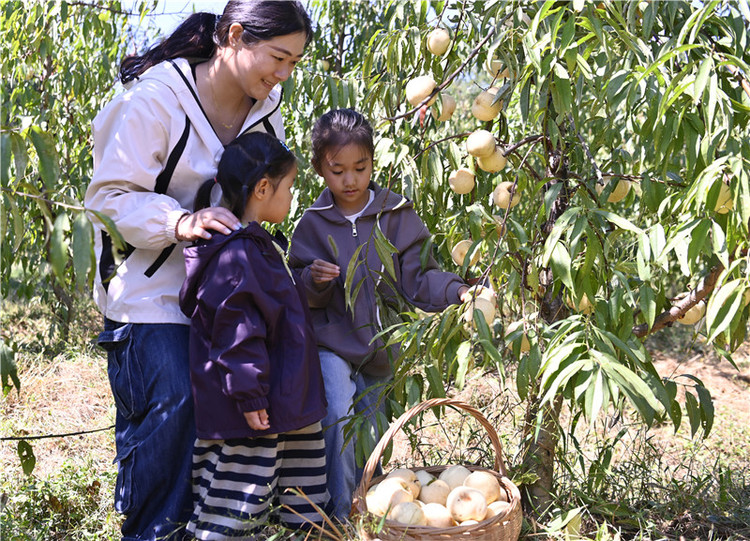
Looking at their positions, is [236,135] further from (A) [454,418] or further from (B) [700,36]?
(A) [454,418]

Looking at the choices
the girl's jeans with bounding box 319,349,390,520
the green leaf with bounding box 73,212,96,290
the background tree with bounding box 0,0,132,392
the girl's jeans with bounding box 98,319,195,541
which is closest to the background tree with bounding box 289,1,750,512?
the girl's jeans with bounding box 319,349,390,520

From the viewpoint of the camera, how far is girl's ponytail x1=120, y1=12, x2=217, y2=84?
2.04 metres

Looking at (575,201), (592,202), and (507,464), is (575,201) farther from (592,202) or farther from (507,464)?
(507,464)

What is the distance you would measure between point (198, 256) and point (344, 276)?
0.51m

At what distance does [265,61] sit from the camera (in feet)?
6.31

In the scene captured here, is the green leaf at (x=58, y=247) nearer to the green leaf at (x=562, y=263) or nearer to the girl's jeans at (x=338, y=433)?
the green leaf at (x=562, y=263)

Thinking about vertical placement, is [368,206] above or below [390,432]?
above

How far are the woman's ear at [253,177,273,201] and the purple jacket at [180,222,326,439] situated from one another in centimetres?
9

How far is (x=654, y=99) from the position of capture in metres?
1.61

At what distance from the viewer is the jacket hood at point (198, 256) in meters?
1.85

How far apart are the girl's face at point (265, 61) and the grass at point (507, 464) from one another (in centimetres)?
94

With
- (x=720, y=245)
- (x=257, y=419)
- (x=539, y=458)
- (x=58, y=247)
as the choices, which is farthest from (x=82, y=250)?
(x=539, y=458)

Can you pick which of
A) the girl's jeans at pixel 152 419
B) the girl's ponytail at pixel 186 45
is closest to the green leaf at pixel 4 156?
the girl's jeans at pixel 152 419

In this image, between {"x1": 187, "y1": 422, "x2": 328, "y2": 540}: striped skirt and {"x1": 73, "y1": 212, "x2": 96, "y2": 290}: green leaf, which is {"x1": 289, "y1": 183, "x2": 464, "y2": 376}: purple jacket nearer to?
{"x1": 187, "y1": 422, "x2": 328, "y2": 540}: striped skirt
